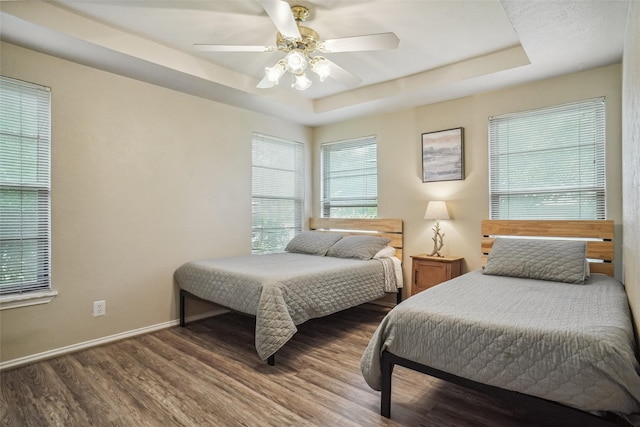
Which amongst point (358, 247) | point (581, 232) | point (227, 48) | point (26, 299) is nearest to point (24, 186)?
point (26, 299)

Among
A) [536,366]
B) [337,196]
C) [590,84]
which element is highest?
[590,84]

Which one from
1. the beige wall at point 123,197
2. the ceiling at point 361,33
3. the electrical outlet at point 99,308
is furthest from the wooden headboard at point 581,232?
the electrical outlet at point 99,308

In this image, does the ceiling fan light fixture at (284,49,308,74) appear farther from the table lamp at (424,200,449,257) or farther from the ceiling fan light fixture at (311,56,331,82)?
the table lamp at (424,200,449,257)

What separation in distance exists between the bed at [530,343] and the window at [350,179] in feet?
6.76

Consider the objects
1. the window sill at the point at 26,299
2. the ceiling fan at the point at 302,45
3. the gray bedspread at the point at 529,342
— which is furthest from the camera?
the window sill at the point at 26,299

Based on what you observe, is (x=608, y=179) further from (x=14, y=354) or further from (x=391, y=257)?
(x=14, y=354)

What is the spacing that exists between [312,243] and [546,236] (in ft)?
7.91

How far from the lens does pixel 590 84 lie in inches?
118

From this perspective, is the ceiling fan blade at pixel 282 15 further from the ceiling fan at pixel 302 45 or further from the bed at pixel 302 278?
the bed at pixel 302 278

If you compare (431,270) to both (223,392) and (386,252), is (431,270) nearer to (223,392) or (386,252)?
(386,252)

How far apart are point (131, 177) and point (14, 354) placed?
160 cm

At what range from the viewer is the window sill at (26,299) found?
2.51 metres

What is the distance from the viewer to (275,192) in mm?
4551

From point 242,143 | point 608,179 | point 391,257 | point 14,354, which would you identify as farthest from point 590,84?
point 14,354
